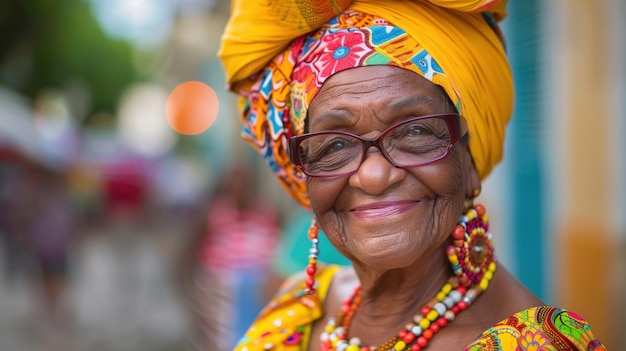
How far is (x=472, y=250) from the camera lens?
6.59 feet

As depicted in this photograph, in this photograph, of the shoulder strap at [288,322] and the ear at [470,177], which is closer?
the ear at [470,177]

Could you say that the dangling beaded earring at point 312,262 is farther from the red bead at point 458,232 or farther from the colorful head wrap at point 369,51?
the red bead at point 458,232

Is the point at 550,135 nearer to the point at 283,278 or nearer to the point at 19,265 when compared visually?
the point at 283,278

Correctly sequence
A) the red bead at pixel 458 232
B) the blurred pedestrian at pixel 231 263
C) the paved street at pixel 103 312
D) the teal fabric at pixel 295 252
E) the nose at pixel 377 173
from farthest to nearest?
the paved street at pixel 103 312, the blurred pedestrian at pixel 231 263, the teal fabric at pixel 295 252, the red bead at pixel 458 232, the nose at pixel 377 173

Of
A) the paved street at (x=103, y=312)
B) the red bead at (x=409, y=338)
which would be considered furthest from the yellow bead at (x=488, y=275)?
the paved street at (x=103, y=312)

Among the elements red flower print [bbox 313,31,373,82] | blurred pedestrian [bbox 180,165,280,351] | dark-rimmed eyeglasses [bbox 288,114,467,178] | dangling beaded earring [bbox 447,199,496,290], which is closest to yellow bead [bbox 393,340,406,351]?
dangling beaded earring [bbox 447,199,496,290]

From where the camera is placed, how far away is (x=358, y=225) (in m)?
1.93

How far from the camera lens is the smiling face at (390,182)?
187 centimetres

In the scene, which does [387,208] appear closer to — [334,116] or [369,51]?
[334,116]

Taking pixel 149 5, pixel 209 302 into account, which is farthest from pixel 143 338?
pixel 149 5

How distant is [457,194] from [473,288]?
27 centimetres

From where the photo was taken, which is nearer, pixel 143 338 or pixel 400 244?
pixel 400 244

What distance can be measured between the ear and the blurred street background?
130cm

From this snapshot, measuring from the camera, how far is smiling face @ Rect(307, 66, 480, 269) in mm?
1867
